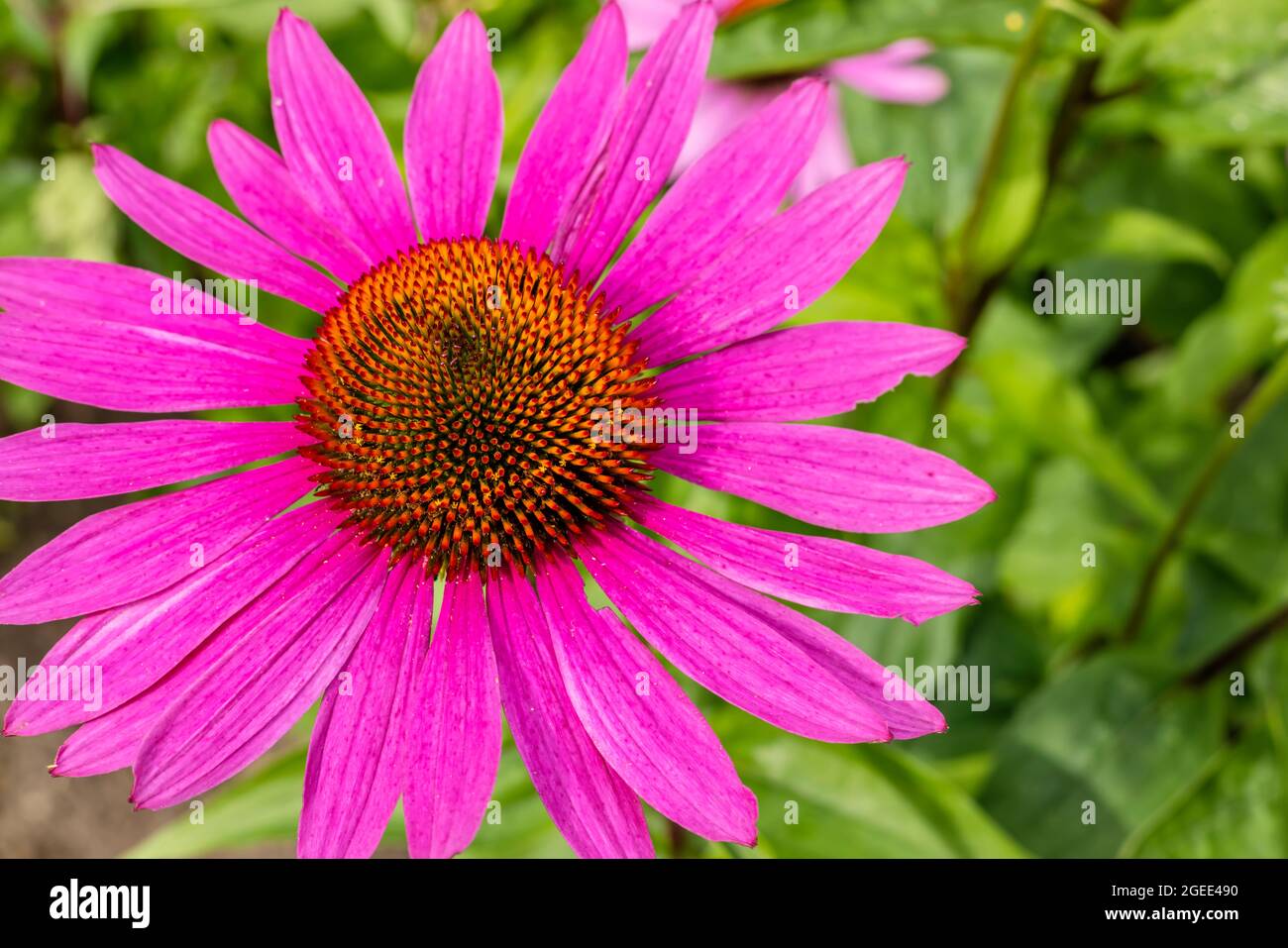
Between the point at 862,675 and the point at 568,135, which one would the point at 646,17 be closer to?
the point at 568,135

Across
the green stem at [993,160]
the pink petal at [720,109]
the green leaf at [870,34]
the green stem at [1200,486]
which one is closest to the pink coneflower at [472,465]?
the green leaf at [870,34]

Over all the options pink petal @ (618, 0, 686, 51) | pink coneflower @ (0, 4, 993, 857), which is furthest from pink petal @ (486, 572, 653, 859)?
pink petal @ (618, 0, 686, 51)

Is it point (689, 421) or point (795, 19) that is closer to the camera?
point (689, 421)

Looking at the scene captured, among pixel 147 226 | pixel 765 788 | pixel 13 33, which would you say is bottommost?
pixel 765 788

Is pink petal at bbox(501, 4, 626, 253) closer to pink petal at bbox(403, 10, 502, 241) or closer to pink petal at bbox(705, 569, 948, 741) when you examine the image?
pink petal at bbox(403, 10, 502, 241)
